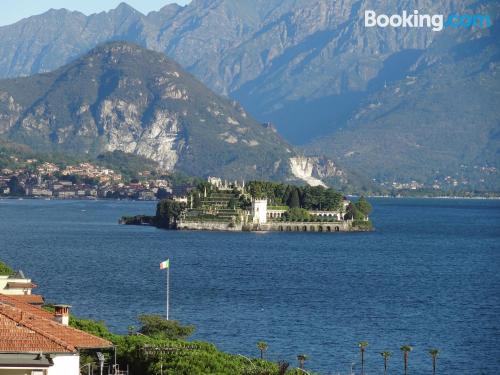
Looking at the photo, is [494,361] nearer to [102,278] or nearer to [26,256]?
[102,278]

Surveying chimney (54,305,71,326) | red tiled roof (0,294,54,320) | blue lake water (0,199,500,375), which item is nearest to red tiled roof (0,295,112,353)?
chimney (54,305,71,326)

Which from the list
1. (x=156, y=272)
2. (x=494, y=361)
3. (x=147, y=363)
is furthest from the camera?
(x=156, y=272)

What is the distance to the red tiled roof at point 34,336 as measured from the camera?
102 feet

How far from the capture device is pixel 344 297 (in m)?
96.6

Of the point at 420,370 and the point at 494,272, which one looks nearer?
the point at 420,370

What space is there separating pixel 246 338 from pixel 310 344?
3.33 metres

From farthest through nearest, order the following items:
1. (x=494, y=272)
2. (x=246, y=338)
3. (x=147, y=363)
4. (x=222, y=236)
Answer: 1. (x=222, y=236)
2. (x=494, y=272)
3. (x=246, y=338)
4. (x=147, y=363)

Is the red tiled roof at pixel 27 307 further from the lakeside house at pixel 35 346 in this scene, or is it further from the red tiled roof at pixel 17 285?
the red tiled roof at pixel 17 285

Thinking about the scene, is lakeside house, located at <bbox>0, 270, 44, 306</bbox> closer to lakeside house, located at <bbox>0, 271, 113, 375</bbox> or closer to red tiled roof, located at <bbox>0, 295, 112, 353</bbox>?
red tiled roof, located at <bbox>0, 295, 112, 353</bbox>

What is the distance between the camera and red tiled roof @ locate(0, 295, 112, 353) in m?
31.0

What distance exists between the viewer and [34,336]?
104 feet

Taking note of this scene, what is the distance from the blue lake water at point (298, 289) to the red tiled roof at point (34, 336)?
27321 mm

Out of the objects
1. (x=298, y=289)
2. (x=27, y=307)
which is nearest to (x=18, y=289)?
(x=27, y=307)

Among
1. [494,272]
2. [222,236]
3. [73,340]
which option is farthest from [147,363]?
[222,236]
